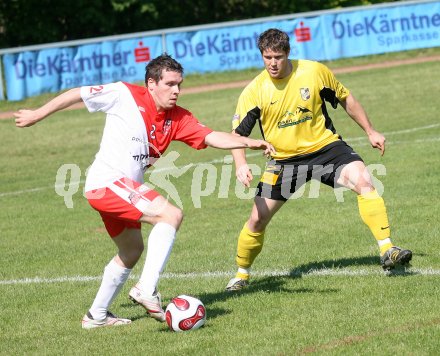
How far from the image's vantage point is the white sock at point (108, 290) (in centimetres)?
795

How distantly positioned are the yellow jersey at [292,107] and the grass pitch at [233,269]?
4.24 feet

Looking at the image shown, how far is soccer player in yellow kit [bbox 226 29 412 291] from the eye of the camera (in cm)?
888

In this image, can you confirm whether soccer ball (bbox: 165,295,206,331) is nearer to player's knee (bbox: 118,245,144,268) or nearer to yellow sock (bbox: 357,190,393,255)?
player's knee (bbox: 118,245,144,268)

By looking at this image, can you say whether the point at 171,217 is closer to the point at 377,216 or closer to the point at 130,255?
the point at 130,255

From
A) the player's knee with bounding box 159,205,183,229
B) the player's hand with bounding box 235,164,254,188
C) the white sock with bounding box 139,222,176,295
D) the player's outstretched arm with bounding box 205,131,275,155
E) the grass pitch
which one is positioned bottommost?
the grass pitch

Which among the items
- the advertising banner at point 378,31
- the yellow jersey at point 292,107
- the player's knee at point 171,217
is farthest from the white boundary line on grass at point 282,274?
the advertising banner at point 378,31

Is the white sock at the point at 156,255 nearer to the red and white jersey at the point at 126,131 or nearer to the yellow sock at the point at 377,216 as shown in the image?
the red and white jersey at the point at 126,131

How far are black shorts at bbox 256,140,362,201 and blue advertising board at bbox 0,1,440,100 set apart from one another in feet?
66.0

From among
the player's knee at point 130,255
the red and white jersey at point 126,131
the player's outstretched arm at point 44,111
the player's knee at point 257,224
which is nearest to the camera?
the player's outstretched arm at point 44,111

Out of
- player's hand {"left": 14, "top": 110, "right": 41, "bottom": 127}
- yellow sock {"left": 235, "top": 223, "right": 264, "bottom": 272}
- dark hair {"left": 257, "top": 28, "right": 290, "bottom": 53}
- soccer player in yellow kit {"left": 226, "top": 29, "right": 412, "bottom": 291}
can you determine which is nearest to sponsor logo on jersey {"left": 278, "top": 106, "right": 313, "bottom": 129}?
soccer player in yellow kit {"left": 226, "top": 29, "right": 412, "bottom": 291}
